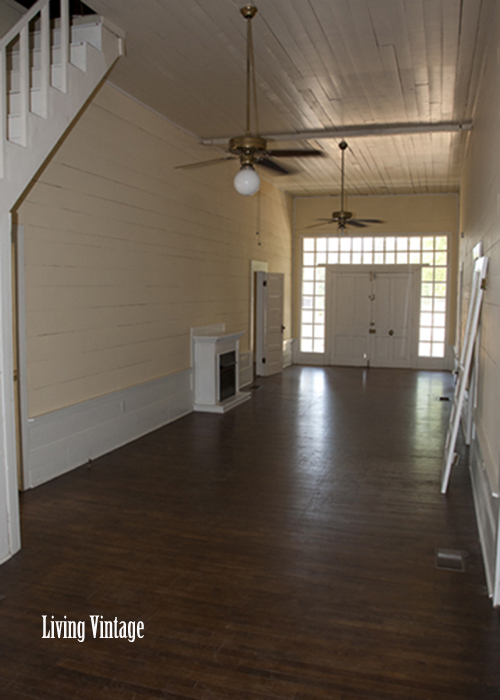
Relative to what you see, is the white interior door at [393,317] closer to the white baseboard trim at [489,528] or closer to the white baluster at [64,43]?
the white baseboard trim at [489,528]

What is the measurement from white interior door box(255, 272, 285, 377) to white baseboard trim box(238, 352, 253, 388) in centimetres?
69

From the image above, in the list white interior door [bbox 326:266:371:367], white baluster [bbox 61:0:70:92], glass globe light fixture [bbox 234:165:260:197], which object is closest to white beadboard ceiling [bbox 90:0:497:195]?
white baluster [bbox 61:0:70:92]

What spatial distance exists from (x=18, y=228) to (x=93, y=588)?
106 inches

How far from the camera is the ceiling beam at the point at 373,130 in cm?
673

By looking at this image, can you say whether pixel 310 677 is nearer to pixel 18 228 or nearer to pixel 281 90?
pixel 18 228

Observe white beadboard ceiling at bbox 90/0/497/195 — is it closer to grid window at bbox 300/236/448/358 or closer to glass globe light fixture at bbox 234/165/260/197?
glass globe light fixture at bbox 234/165/260/197

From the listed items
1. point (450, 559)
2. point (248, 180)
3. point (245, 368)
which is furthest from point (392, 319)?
point (450, 559)

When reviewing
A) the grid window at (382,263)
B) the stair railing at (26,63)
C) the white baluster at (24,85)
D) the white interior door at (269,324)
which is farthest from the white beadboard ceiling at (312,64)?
the grid window at (382,263)

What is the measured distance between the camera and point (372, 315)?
12.1 m

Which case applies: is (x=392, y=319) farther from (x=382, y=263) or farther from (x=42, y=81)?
(x=42, y=81)

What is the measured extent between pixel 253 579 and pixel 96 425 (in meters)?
2.69

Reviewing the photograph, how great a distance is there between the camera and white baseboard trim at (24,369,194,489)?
466 centimetres

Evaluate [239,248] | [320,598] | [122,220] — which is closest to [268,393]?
[239,248]

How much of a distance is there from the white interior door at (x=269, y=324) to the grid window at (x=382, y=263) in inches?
66.0
